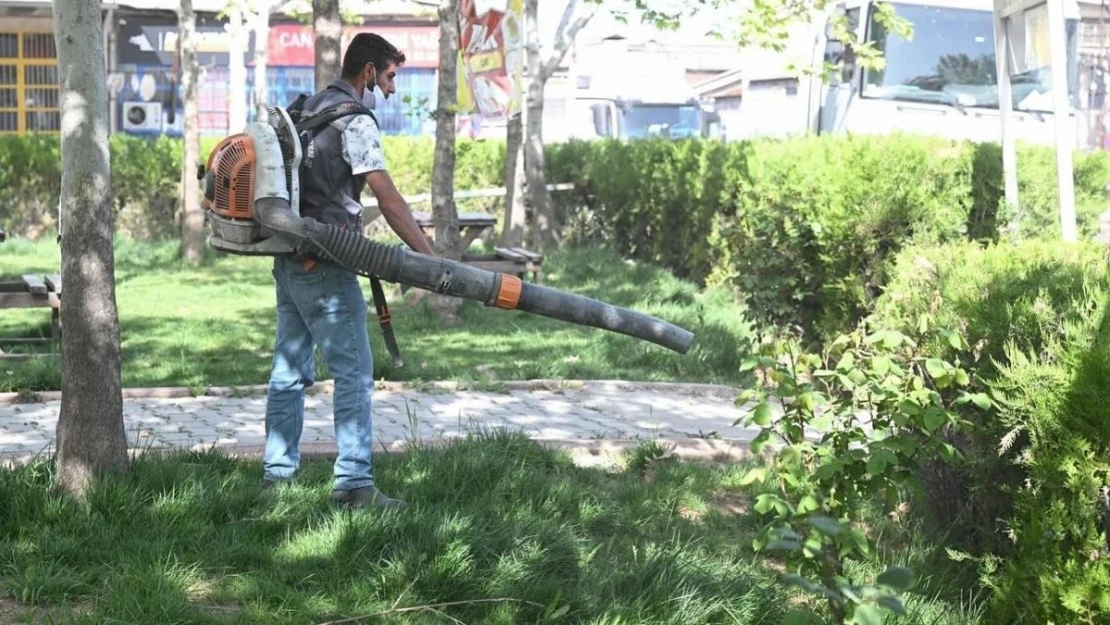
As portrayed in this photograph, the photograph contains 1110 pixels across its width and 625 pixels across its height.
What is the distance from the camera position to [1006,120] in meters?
8.75

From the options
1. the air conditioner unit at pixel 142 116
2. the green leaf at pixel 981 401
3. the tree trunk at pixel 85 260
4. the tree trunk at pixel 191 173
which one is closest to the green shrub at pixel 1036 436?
the green leaf at pixel 981 401

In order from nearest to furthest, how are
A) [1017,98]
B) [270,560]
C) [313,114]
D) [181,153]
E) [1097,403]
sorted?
[1097,403]
[270,560]
[313,114]
[1017,98]
[181,153]

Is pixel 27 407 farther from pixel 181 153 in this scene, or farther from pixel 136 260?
pixel 181 153

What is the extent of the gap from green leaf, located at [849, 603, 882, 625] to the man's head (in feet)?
10.3

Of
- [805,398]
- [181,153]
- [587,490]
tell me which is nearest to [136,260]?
[181,153]

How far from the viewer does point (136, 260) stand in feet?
55.6

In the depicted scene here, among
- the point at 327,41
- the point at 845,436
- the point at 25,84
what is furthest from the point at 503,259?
the point at 25,84

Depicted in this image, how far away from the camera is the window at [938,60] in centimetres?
1839

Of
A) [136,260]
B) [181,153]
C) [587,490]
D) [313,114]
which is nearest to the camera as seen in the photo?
[313,114]

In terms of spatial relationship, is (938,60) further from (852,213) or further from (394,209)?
(394,209)

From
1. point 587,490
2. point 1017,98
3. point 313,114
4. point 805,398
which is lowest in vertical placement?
point 587,490

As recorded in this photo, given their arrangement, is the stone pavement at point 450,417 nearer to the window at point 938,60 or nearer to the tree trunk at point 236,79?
the window at point 938,60

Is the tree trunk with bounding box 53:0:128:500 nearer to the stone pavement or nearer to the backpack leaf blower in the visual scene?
the backpack leaf blower

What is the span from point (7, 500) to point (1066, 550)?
3.50m
